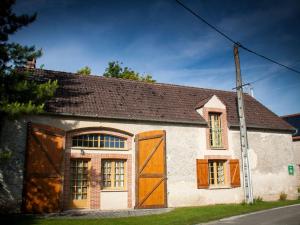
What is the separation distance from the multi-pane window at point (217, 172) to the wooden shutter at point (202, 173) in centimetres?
72

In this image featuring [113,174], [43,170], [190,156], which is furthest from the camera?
[190,156]

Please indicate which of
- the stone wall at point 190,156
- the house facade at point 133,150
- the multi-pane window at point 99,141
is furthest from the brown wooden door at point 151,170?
the multi-pane window at point 99,141

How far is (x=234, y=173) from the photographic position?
17500 mm

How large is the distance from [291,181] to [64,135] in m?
14.8

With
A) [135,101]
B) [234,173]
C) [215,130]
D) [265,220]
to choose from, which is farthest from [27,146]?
[234,173]

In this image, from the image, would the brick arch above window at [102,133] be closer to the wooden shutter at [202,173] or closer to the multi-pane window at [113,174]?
the multi-pane window at [113,174]

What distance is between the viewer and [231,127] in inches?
710

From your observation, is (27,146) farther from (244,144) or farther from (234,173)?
(234,173)

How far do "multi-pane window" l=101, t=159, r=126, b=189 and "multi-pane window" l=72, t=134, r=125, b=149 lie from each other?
2.55 feet

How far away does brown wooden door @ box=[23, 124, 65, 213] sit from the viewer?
12609 millimetres

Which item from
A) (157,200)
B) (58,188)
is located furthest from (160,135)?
(58,188)

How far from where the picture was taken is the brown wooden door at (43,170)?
1261cm

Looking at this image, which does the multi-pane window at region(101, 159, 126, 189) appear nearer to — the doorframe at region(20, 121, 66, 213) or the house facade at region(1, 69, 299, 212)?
the house facade at region(1, 69, 299, 212)

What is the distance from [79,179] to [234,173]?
887 cm
